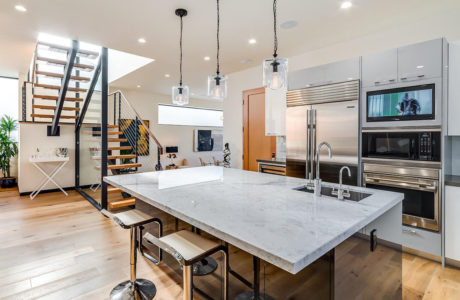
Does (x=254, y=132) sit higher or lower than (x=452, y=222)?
higher

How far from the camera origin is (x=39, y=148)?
18.6 ft

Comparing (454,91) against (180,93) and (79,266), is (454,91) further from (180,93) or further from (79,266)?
(79,266)

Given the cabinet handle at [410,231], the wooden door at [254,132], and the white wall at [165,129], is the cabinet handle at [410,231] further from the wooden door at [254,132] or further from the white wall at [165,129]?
the white wall at [165,129]

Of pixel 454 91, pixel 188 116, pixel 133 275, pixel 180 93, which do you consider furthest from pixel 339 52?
pixel 188 116

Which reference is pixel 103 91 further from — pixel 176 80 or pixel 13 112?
pixel 13 112

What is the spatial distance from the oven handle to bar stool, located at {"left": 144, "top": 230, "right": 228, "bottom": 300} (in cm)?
223

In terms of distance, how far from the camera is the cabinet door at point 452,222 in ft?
7.80

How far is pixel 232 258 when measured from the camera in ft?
5.24

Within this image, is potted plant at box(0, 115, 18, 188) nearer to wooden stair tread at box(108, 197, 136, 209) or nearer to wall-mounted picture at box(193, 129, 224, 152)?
wooden stair tread at box(108, 197, 136, 209)

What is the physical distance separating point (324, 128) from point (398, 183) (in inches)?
41.4

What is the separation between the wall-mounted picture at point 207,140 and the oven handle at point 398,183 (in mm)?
6770

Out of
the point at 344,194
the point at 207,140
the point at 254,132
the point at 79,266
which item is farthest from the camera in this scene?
the point at 207,140

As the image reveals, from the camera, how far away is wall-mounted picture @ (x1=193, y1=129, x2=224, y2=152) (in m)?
9.05

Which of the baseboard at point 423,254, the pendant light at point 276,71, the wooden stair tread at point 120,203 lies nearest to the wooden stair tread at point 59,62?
the wooden stair tread at point 120,203
